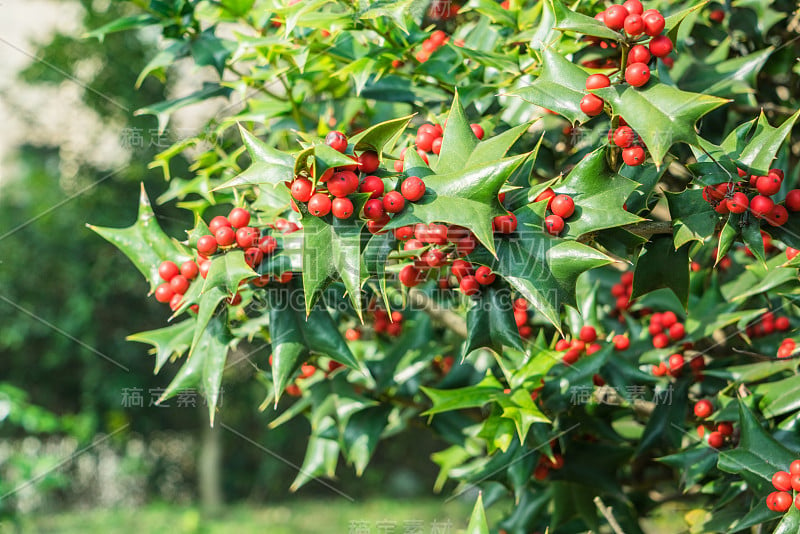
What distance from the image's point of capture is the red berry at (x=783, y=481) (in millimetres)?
984

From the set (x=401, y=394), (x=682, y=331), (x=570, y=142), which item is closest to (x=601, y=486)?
(x=682, y=331)

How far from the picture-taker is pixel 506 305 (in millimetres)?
1031

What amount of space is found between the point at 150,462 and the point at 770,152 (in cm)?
A: 693

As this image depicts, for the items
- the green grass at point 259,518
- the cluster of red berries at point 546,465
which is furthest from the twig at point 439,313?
the green grass at point 259,518

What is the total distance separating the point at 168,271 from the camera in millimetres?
1119

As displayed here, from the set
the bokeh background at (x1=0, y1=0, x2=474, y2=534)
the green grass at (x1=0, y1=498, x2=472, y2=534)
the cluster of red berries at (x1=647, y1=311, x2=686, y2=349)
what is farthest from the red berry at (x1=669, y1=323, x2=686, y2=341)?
the bokeh background at (x1=0, y1=0, x2=474, y2=534)

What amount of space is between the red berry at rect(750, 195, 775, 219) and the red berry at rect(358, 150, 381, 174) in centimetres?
52

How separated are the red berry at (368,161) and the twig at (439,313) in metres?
0.58

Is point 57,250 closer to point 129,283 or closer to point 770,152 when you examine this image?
point 129,283

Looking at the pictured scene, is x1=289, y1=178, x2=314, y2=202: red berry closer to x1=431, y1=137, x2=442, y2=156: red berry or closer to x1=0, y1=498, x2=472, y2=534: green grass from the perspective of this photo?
x1=431, y1=137, x2=442, y2=156: red berry

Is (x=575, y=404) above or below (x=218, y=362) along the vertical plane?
below

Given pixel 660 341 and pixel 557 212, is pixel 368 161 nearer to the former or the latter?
pixel 557 212

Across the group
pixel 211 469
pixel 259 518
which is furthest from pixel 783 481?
pixel 211 469

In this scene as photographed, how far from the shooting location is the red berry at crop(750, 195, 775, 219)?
0.94 meters
